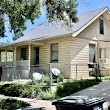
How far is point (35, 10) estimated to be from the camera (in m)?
13.3

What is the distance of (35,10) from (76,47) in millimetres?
8103

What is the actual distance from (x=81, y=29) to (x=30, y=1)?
7.93m

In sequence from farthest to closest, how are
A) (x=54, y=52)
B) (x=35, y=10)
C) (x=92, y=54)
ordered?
(x=92, y=54) < (x=54, y=52) < (x=35, y=10)

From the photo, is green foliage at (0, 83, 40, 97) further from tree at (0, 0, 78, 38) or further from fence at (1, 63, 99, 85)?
fence at (1, 63, 99, 85)

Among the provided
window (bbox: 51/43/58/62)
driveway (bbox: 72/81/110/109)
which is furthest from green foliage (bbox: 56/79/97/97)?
window (bbox: 51/43/58/62)

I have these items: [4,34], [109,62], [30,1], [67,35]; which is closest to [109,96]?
[30,1]

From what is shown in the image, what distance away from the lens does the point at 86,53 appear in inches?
844

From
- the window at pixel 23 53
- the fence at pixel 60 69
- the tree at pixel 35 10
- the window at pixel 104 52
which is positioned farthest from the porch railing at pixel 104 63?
the tree at pixel 35 10

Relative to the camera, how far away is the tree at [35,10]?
12.4 m

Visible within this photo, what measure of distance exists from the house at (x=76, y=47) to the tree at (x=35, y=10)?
6179 millimetres

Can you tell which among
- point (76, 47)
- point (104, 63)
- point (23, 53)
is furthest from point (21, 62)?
point (104, 63)

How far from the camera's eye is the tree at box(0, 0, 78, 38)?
12387 millimetres

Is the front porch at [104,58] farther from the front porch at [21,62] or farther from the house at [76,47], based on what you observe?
the front porch at [21,62]

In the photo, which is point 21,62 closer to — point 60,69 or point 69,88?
point 60,69
